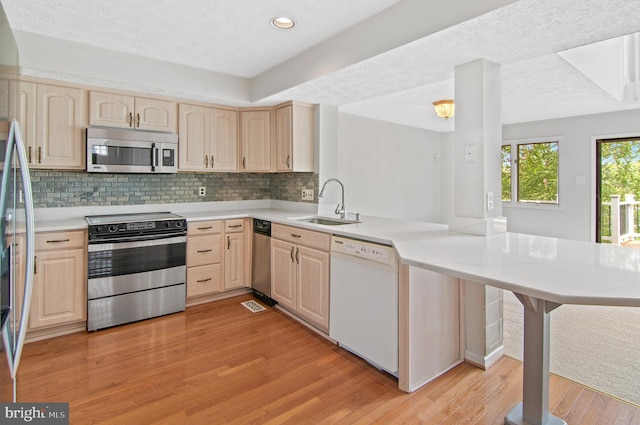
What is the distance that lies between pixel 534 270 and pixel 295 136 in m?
2.72

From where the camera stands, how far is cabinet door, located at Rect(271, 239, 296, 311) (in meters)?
3.14

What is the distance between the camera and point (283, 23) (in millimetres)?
2445

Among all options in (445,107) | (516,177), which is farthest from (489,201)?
(516,177)

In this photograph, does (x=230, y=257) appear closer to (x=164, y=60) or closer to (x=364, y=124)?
(x=164, y=60)

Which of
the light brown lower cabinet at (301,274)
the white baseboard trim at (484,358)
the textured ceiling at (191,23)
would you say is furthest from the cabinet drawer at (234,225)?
the white baseboard trim at (484,358)

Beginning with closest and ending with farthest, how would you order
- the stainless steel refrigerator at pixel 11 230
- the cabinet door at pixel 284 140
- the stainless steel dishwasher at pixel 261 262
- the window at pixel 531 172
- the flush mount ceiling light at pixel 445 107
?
the stainless steel refrigerator at pixel 11 230 → the stainless steel dishwasher at pixel 261 262 → the cabinet door at pixel 284 140 → the flush mount ceiling light at pixel 445 107 → the window at pixel 531 172

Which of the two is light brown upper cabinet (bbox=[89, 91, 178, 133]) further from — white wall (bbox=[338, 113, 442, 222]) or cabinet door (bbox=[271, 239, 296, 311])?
white wall (bbox=[338, 113, 442, 222])

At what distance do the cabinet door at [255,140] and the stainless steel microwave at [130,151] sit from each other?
761mm

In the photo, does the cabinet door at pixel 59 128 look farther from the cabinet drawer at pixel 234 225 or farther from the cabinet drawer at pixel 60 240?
the cabinet drawer at pixel 234 225

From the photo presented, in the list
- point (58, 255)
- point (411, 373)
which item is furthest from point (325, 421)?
point (58, 255)

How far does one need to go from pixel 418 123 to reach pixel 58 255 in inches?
199

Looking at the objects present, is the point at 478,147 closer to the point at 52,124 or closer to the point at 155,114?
the point at 155,114

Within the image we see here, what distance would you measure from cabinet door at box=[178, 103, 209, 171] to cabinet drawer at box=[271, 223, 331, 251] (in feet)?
3.70

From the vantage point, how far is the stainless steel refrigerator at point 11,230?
121 centimetres
